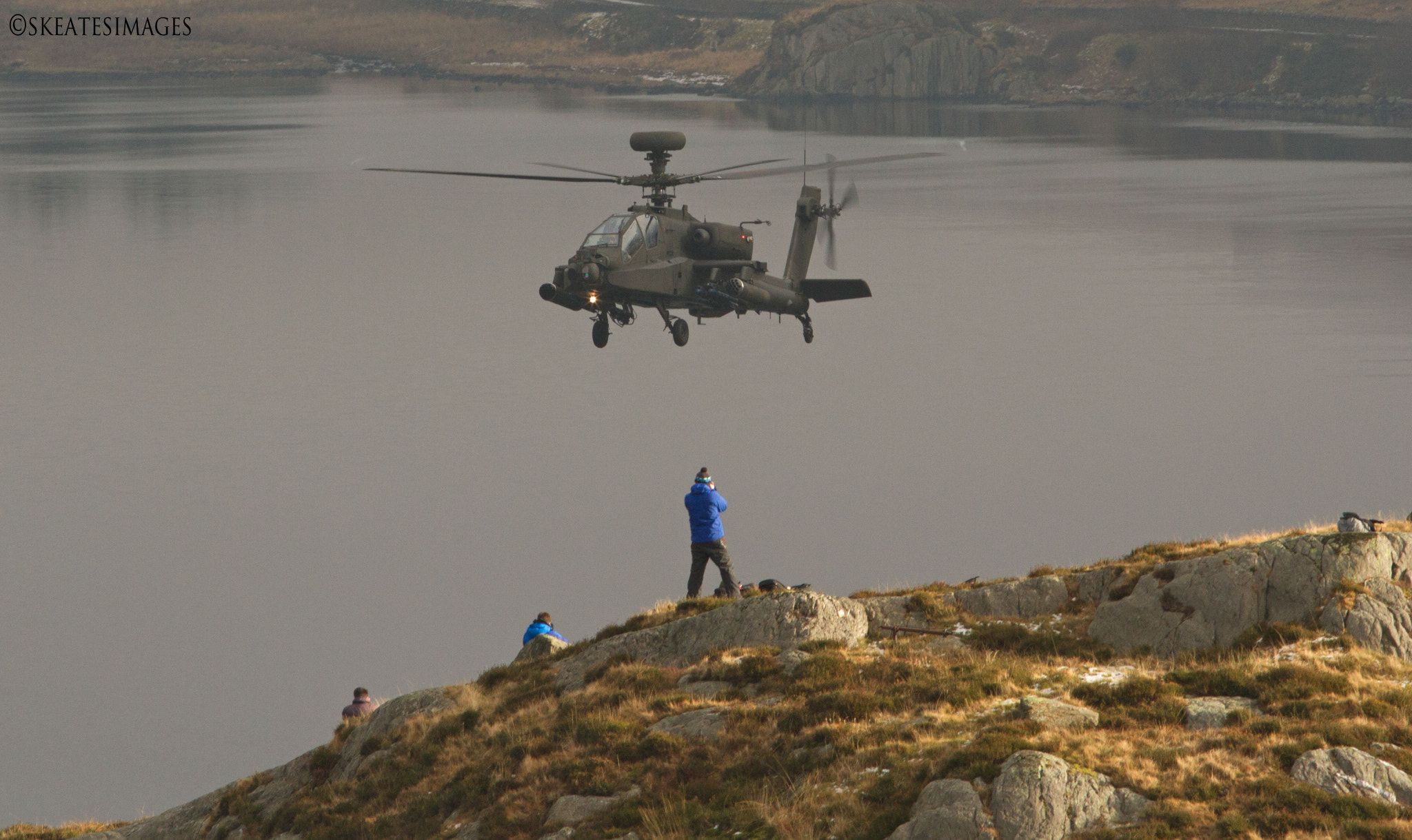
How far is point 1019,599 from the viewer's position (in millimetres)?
25828

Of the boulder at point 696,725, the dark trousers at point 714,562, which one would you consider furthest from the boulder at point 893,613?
the boulder at point 696,725

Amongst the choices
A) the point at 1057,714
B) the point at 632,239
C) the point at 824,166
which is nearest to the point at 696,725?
the point at 1057,714

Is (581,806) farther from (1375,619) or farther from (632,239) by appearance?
(632,239)

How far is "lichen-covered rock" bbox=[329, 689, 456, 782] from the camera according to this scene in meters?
24.8

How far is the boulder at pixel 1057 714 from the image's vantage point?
65.7 feet

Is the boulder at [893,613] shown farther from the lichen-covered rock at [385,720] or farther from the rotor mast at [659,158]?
the rotor mast at [659,158]

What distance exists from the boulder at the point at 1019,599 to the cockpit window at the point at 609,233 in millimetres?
20784

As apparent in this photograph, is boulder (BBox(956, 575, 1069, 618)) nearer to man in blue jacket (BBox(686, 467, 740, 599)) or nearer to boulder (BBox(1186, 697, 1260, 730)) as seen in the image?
man in blue jacket (BBox(686, 467, 740, 599))

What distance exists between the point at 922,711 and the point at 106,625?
60.7 metres

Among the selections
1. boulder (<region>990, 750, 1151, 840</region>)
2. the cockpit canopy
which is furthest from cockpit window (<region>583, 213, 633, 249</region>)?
boulder (<region>990, 750, 1151, 840</region>)

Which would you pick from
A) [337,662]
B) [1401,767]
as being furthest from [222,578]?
[1401,767]

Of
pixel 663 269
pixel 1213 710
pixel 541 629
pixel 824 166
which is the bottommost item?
pixel 541 629

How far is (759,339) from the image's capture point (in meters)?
132

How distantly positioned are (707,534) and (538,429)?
73.1 meters
